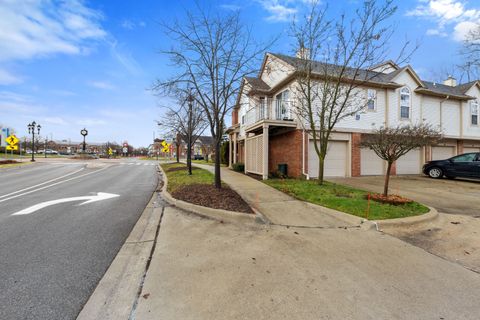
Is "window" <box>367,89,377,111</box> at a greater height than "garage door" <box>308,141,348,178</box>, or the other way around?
"window" <box>367,89,377,111</box>

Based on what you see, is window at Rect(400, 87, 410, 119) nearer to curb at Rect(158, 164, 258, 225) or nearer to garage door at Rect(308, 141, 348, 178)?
garage door at Rect(308, 141, 348, 178)

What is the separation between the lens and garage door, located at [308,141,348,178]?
500 inches

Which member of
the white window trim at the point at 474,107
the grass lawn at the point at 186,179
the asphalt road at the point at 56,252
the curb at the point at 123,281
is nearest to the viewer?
the curb at the point at 123,281

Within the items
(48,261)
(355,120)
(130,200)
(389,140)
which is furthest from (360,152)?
(48,261)

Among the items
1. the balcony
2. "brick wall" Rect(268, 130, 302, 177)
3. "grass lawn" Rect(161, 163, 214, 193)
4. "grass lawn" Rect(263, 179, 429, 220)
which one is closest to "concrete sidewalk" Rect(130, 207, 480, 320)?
"grass lawn" Rect(263, 179, 429, 220)

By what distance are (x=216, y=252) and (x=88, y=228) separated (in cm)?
302

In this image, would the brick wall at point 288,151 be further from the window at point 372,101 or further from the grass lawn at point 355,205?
the window at point 372,101

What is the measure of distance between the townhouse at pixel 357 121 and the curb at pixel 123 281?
8.67 meters

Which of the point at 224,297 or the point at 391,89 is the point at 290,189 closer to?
the point at 224,297

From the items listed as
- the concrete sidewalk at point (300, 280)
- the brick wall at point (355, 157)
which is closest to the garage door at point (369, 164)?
the brick wall at point (355, 157)

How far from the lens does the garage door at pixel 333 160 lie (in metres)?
12.7

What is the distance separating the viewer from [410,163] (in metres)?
15.1

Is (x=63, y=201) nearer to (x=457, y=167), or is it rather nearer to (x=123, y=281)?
(x=123, y=281)

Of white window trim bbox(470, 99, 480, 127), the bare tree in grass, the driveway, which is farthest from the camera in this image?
white window trim bbox(470, 99, 480, 127)
